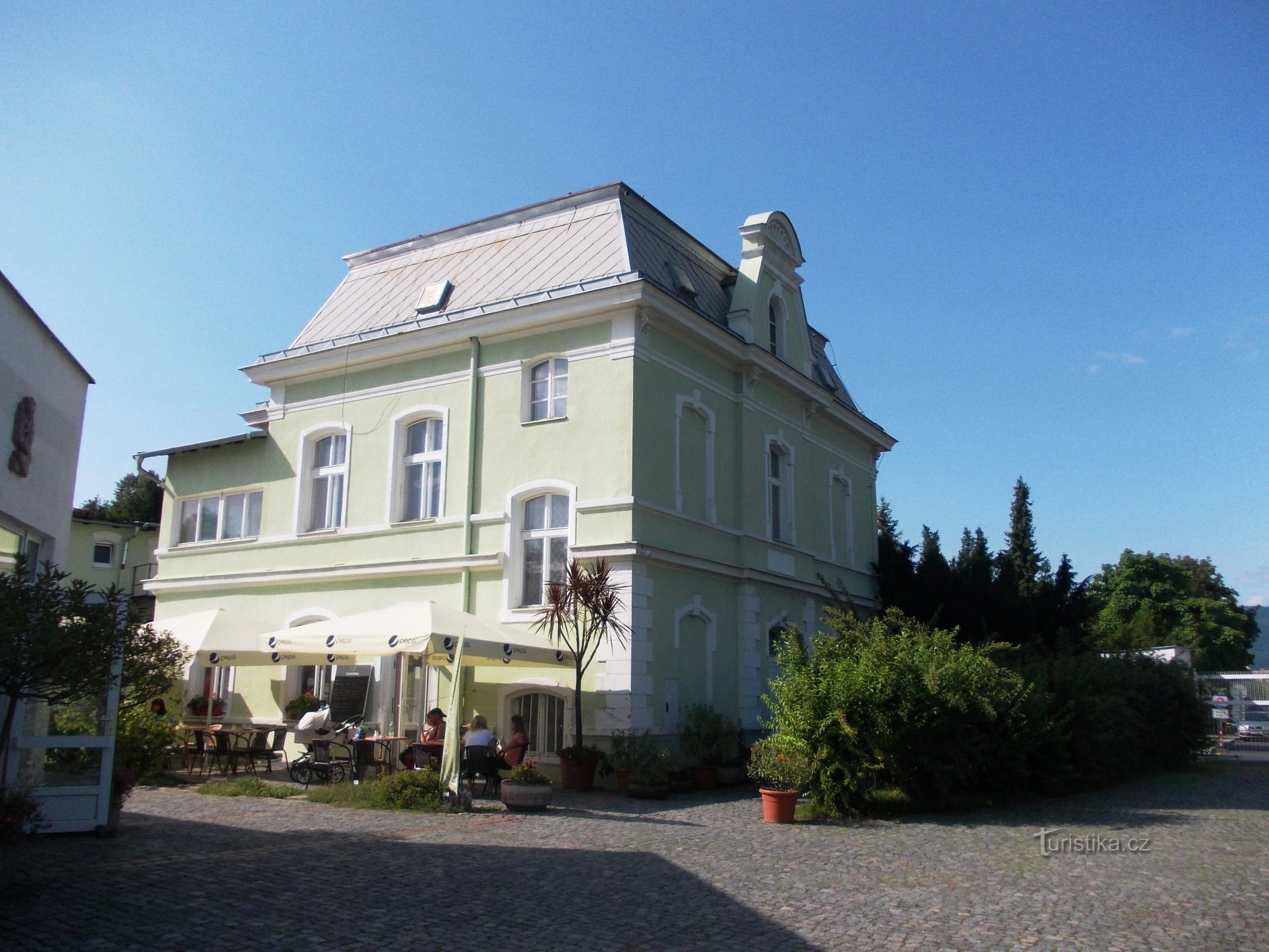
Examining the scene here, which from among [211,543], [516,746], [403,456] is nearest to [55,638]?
[516,746]

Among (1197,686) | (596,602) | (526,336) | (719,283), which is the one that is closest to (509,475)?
(526,336)

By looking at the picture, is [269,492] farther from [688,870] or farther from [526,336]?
[688,870]

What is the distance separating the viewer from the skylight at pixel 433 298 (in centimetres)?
2212

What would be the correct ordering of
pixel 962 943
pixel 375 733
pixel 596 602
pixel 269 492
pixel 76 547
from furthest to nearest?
1. pixel 76 547
2. pixel 269 492
3. pixel 375 733
4. pixel 596 602
5. pixel 962 943

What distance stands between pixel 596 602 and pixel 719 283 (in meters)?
9.58

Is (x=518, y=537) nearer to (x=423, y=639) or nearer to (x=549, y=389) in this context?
(x=549, y=389)

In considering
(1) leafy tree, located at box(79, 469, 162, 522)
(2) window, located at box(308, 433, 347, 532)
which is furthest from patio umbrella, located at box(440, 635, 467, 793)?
(1) leafy tree, located at box(79, 469, 162, 522)

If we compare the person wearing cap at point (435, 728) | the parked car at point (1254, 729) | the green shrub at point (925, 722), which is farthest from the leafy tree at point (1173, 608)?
the person wearing cap at point (435, 728)

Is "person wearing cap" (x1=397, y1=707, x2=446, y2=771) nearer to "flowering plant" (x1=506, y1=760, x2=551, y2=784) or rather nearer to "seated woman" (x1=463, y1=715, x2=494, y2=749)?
"seated woman" (x1=463, y1=715, x2=494, y2=749)

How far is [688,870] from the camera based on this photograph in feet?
33.3

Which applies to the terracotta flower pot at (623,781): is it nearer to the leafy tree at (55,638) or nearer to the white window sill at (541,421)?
the white window sill at (541,421)

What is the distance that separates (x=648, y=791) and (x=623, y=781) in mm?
570

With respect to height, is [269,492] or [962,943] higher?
[269,492]

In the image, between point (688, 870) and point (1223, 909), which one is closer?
point (1223, 909)
